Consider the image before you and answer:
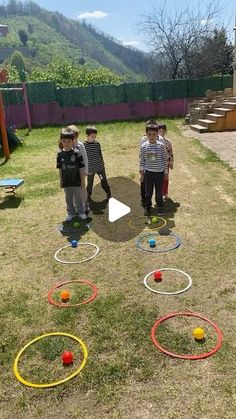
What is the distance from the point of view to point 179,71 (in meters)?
32.1

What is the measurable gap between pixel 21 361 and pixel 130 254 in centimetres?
239

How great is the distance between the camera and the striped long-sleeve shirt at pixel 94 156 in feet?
24.4

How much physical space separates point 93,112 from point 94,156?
15.5 meters

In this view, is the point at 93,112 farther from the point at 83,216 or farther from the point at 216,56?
the point at 83,216

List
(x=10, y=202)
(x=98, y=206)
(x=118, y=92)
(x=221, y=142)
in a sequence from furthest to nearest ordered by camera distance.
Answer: (x=118, y=92) < (x=221, y=142) < (x=10, y=202) < (x=98, y=206)

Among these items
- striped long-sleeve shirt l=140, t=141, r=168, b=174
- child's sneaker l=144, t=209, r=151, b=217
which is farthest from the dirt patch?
striped long-sleeve shirt l=140, t=141, r=168, b=174

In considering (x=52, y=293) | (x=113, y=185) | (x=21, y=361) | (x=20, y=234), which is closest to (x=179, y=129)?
(x=113, y=185)

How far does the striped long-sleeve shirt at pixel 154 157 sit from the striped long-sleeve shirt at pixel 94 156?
1191mm

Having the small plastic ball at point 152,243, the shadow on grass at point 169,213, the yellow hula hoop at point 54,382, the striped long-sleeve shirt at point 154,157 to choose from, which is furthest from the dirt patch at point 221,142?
the yellow hula hoop at point 54,382

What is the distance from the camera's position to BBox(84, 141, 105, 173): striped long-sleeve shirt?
7.45 m

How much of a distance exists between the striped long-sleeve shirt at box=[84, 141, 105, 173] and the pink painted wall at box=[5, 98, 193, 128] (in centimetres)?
1522

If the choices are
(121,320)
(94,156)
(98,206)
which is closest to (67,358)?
(121,320)

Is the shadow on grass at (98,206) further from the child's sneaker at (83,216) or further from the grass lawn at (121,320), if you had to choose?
the grass lawn at (121,320)

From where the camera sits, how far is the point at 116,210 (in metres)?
7.49
